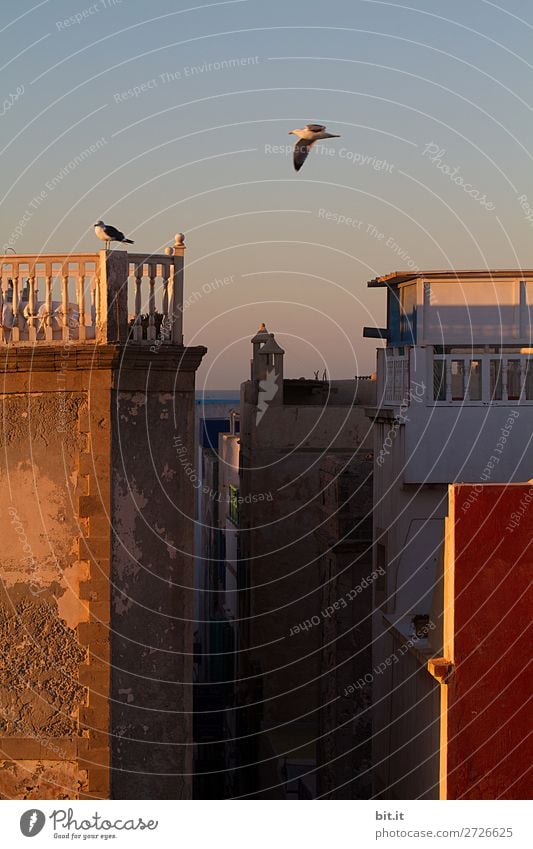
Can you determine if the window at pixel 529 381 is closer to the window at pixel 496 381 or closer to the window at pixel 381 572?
the window at pixel 496 381

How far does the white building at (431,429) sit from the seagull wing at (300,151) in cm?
446

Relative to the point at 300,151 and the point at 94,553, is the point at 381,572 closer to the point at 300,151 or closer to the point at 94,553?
the point at 300,151

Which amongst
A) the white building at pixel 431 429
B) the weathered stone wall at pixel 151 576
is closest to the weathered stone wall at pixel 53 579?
the weathered stone wall at pixel 151 576

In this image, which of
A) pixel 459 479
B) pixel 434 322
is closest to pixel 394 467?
pixel 459 479

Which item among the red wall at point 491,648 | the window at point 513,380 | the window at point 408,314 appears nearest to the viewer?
the red wall at point 491,648

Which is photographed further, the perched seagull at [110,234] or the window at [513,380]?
the window at [513,380]

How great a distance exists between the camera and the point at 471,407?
17.5 m

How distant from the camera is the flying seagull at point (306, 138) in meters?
13.7

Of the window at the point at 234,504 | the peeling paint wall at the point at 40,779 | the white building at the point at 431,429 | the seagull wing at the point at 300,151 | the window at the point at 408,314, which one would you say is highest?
the seagull wing at the point at 300,151

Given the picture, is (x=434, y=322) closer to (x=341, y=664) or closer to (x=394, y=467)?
(x=394, y=467)

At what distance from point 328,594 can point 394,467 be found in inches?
104

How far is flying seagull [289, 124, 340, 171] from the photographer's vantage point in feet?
44.8

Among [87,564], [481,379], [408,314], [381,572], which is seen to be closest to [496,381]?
[481,379]

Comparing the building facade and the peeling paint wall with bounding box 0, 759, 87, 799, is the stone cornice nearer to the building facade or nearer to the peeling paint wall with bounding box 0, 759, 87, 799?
the building facade
